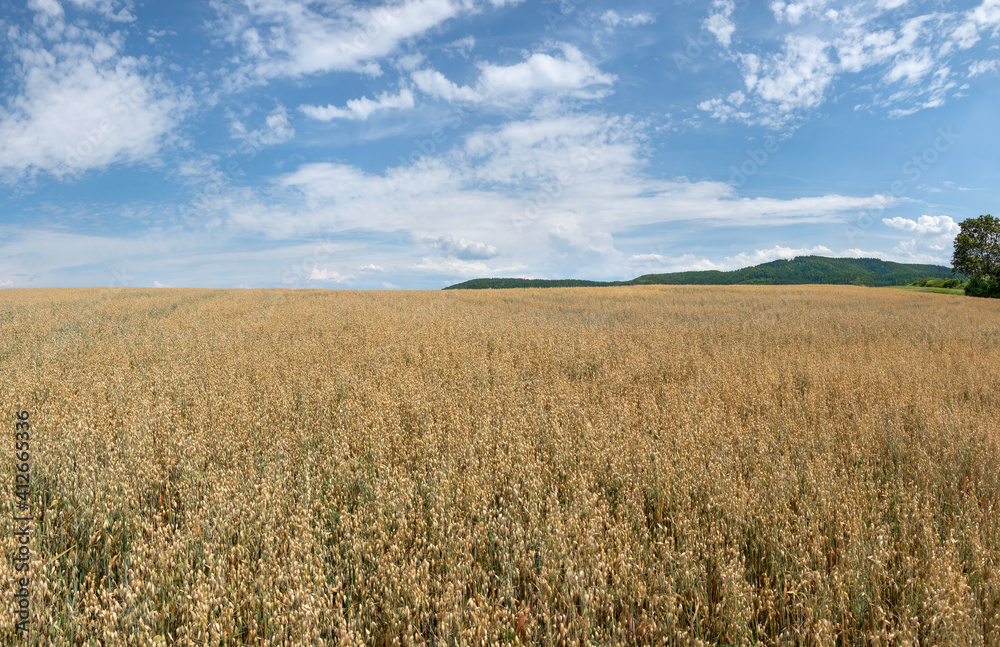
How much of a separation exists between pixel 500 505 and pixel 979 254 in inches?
2784

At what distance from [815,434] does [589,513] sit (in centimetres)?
319

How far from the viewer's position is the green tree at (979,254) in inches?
1781

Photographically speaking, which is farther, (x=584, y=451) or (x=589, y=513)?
(x=584, y=451)

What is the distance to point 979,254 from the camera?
49.0m

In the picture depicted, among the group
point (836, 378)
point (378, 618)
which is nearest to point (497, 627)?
point (378, 618)

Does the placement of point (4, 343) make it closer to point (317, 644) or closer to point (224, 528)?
point (224, 528)

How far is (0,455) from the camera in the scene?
3662mm

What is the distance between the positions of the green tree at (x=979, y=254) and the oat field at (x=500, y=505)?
5652 cm

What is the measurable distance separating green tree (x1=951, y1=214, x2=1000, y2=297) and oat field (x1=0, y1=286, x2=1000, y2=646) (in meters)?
56.5

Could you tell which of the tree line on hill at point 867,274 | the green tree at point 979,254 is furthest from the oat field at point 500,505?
the green tree at point 979,254

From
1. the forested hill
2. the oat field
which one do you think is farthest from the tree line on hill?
the oat field

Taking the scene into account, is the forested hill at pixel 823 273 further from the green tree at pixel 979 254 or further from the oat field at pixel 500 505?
the oat field at pixel 500 505

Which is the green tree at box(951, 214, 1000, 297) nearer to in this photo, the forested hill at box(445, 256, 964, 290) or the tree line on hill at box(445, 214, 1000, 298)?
the tree line on hill at box(445, 214, 1000, 298)

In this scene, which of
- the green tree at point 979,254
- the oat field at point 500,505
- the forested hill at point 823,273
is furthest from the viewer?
the forested hill at point 823,273
